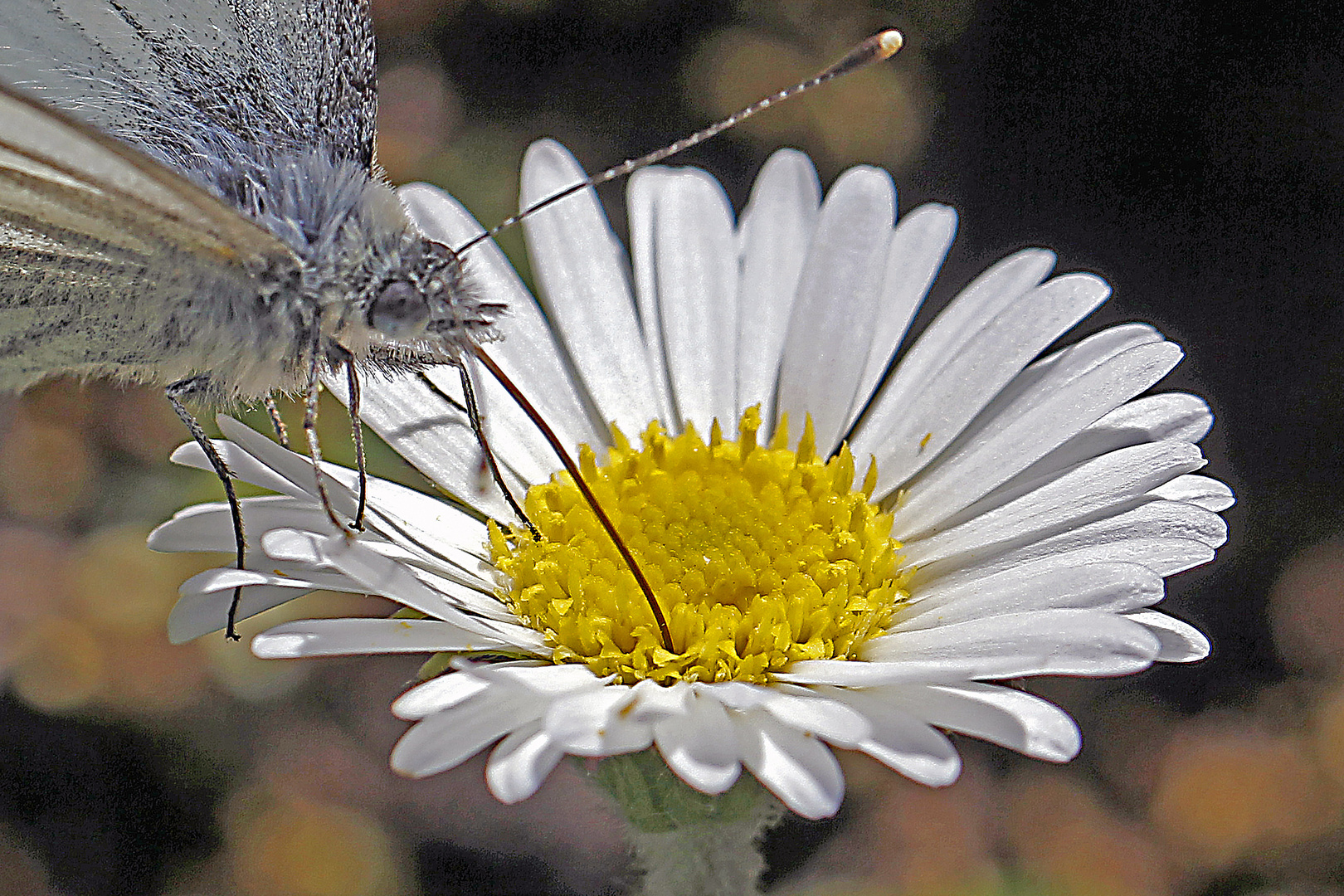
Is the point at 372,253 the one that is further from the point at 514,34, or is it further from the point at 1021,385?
the point at 514,34

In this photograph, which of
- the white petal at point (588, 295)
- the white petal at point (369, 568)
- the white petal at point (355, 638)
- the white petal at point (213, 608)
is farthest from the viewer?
the white petal at point (588, 295)

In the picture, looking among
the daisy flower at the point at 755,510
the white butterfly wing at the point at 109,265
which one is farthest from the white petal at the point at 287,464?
the white butterfly wing at the point at 109,265

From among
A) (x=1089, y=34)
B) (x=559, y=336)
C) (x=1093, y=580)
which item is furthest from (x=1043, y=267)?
(x=1089, y=34)

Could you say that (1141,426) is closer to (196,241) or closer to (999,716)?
(999,716)

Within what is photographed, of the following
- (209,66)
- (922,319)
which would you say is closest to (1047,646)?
(209,66)

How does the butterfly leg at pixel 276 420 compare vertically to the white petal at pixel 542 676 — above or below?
above

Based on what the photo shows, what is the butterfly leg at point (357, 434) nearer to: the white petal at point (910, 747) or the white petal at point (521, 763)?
the white petal at point (521, 763)
